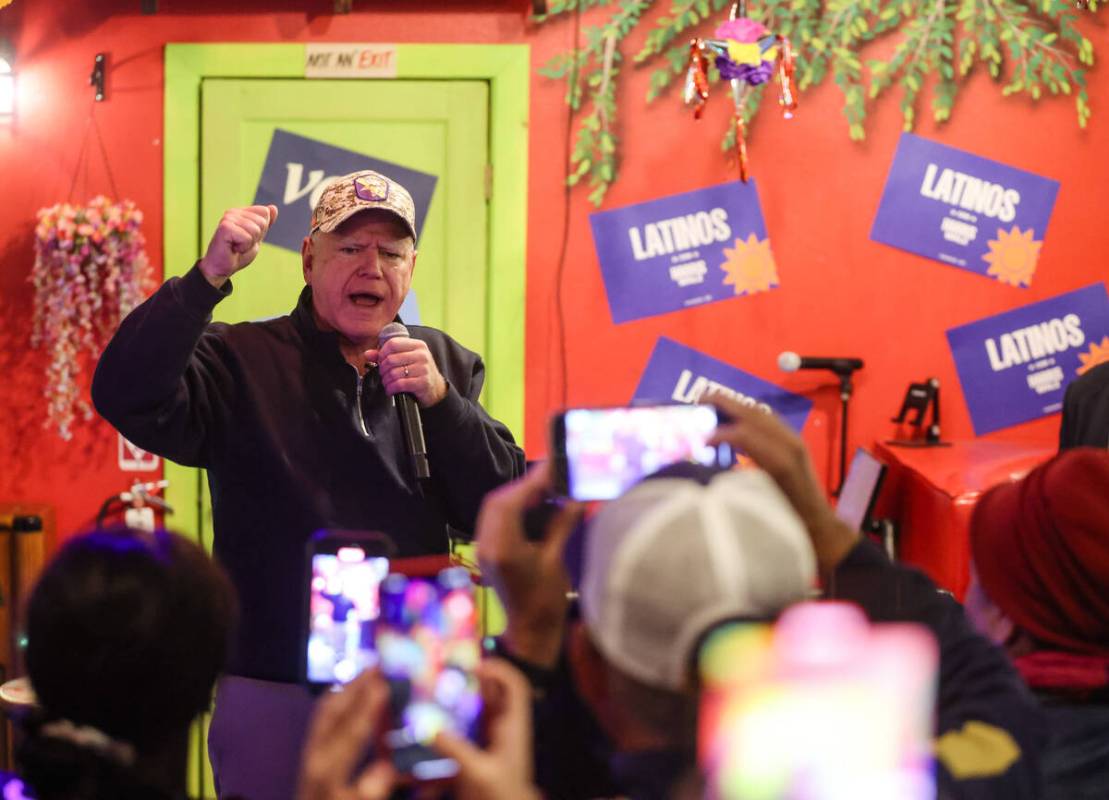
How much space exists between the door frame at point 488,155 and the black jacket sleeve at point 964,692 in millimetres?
2753

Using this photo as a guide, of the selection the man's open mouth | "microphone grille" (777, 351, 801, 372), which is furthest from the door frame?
the man's open mouth

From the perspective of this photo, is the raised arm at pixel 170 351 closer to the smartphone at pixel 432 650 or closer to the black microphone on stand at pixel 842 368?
the smartphone at pixel 432 650

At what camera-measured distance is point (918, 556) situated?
3.34 m

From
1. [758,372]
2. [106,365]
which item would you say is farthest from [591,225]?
[106,365]

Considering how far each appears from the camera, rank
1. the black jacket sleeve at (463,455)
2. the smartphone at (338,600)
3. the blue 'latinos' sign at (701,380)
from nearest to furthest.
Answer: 1. the smartphone at (338,600)
2. the black jacket sleeve at (463,455)
3. the blue 'latinos' sign at (701,380)

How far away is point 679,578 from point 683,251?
3102 mm

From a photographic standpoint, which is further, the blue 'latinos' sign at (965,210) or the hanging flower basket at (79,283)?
the blue 'latinos' sign at (965,210)

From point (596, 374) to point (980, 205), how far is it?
4.68 feet

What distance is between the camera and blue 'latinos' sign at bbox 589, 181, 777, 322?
384 cm

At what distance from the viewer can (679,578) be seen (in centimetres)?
83

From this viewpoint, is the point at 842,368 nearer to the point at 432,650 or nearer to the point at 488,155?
the point at 488,155

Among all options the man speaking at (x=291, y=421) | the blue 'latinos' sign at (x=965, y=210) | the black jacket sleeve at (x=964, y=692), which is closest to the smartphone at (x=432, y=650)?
the black jacket sleeve at (x=964, y=692)

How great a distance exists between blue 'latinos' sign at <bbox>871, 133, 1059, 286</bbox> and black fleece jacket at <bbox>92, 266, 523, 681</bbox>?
2.30 m

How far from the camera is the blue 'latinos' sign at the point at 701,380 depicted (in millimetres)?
3867
